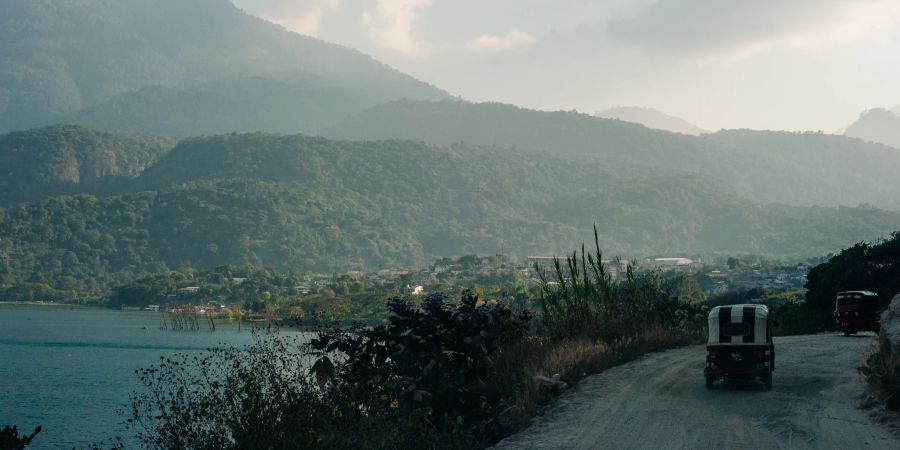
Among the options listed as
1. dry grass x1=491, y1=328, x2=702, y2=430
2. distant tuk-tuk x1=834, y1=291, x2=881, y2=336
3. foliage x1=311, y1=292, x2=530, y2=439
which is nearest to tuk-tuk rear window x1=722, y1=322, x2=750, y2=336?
dry grass x1=491, y1=328, x2=702, y2=430

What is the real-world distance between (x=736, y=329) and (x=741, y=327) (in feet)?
0.32

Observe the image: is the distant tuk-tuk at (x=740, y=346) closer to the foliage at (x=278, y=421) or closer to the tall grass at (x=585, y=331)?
the tall grass at (x=585, y=331)

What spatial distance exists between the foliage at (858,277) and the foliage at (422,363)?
95.3 feet

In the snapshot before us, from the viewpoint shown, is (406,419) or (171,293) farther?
(171,293)

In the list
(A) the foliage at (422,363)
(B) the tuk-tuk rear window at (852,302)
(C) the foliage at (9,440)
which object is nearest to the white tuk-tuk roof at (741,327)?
(A) the foliage at (422,363)

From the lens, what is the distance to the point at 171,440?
468 inches

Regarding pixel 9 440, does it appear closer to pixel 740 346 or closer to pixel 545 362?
pixel 545 362

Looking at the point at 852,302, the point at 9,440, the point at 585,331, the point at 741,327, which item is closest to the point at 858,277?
the point at 852,302

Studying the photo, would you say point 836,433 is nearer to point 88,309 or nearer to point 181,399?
point 181,399

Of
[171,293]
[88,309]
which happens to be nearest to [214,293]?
[171,293]

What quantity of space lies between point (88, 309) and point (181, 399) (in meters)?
196

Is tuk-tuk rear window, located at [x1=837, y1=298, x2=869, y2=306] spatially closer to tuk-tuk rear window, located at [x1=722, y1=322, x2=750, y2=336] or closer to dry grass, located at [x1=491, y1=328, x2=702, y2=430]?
dry grass, located at [x1=491, y1=328, x2=702, y2=430]

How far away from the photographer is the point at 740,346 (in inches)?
607

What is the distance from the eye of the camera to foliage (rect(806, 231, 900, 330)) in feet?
125
